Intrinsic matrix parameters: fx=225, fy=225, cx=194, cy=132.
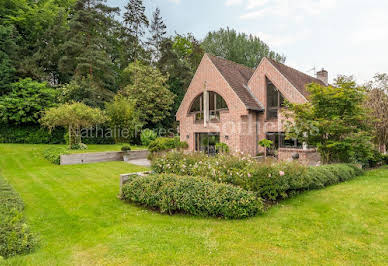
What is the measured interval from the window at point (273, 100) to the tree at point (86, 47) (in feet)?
61.1

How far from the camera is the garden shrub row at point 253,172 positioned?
6504 millimetres

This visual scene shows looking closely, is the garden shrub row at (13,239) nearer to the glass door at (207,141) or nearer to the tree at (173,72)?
the glass door at (207,141)

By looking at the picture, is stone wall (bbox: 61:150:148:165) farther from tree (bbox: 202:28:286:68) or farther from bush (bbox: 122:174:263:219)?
tree (bbox: 202:28:286:68)

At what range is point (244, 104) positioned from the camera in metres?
14.9

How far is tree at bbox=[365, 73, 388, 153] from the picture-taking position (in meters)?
13.2

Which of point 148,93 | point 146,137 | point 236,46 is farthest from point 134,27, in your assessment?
point 146,137

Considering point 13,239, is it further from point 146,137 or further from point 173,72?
point 173,72

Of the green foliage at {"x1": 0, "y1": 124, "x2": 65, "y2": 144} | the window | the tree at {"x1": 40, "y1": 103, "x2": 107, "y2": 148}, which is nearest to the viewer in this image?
the window

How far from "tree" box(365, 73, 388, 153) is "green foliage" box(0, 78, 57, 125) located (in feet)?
85.1

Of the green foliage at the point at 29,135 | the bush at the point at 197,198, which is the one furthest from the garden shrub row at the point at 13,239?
the green foliage at the point at 29,135

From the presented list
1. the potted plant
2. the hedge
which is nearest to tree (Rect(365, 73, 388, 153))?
the potted plant

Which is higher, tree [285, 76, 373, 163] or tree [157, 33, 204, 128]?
tree [157, 33, 204, 128]

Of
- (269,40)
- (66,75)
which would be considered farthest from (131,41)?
(269,40)

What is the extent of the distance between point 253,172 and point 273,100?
10.4 meters
